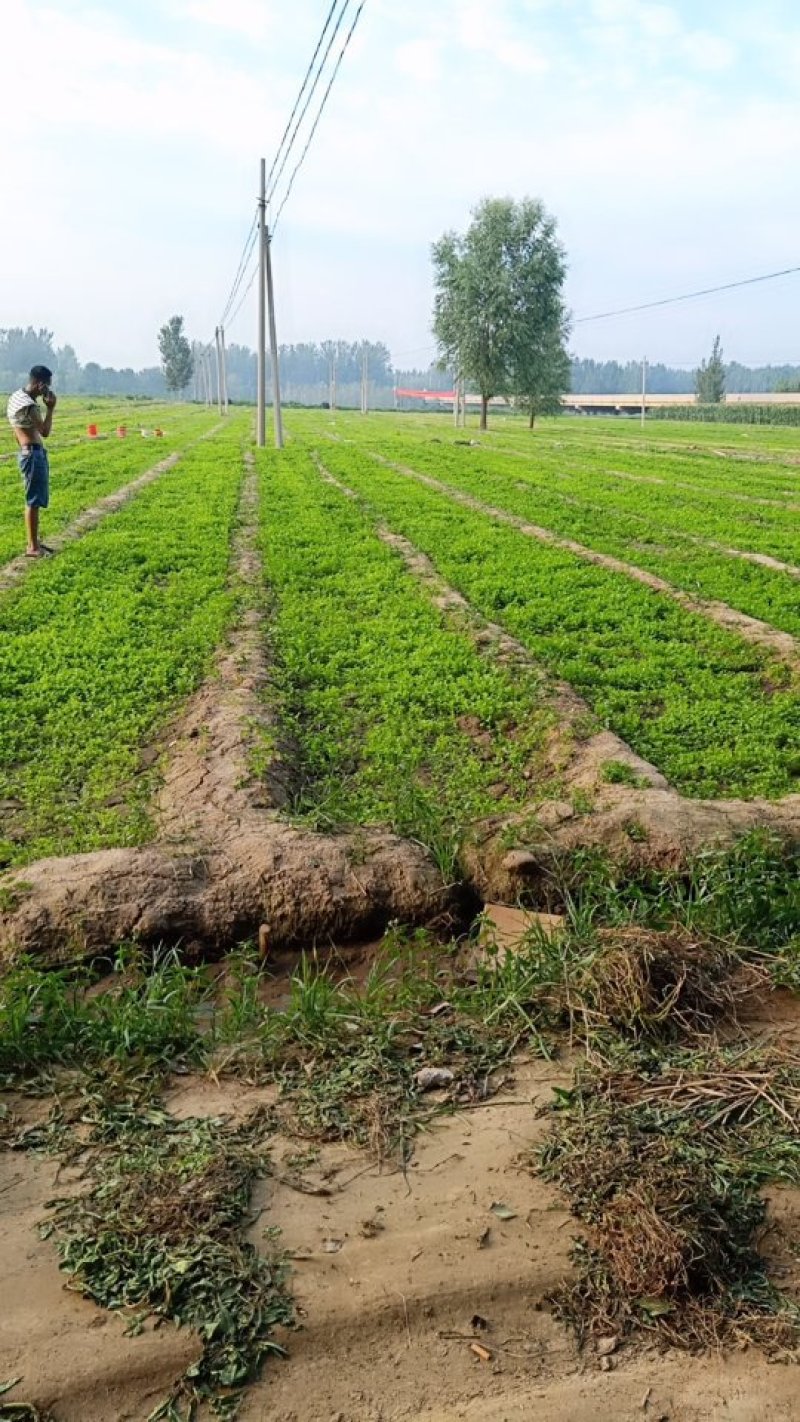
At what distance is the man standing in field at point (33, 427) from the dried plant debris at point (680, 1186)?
33.2 ft

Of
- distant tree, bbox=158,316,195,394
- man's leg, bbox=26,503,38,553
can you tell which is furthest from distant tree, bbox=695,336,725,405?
man's leg, bbox=26,503,38,553

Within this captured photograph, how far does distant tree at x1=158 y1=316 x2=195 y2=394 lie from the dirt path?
10427 cm

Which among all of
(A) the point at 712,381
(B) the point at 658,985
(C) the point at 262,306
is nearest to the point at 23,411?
(B) the point at 658,985

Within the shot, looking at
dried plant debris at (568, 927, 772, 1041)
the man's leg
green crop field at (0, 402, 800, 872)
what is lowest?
dried plant debris at (568, 927, 772, 1041)

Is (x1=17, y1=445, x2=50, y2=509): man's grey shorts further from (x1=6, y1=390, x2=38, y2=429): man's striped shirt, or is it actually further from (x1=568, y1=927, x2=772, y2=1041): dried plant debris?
(x1=568, y1=927, x2=772, y2=1041): dried plant debris

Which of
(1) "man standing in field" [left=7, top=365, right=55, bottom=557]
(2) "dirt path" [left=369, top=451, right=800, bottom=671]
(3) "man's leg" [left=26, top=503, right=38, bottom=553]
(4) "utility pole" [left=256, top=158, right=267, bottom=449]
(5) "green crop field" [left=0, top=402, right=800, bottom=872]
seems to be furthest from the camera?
(4) "utility pole" [left=256, top=158, right=267, bottom=449]

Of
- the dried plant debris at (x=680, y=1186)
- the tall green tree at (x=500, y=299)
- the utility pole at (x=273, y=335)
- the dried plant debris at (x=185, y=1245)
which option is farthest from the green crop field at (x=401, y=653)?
the tall green tree at (x=500, y=299)

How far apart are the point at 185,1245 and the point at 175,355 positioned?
122m

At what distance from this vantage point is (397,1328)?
2752 millimetres

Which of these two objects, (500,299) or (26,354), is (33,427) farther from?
(26,354)

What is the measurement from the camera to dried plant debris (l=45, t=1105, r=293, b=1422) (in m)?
2.64

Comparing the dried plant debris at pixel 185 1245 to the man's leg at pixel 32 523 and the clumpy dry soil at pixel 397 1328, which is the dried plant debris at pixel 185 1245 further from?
the man's leg at pixel 32 523

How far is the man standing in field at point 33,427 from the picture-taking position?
11781mm

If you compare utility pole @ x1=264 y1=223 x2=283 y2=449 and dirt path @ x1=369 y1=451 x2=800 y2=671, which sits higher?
utility pole @ x1=264 y1=223 x2=283 y2=449
